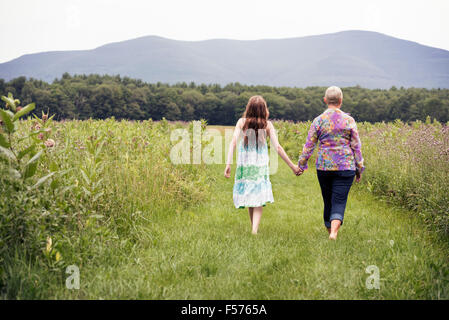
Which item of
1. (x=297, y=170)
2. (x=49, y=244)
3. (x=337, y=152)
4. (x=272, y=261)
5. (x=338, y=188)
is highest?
(x=337, y=152)

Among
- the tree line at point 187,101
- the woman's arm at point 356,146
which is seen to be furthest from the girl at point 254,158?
the tree line at point 187,101

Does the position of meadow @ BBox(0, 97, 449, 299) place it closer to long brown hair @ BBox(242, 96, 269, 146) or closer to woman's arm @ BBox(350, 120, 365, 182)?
woman's arm @ BBox(350, 120, 365, 182)

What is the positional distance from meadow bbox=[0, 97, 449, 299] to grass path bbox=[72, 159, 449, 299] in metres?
0.01

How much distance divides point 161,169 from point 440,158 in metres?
5.06

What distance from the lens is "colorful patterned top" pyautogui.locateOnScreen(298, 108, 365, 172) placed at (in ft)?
14.2

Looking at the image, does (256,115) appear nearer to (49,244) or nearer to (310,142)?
(310,142)

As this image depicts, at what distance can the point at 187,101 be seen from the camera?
6188 centimetres

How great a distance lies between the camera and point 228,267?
3.45 m

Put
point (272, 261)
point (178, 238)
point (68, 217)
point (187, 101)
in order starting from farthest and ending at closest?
1. point (187, 101)
2. point (178, 238)
3. point (272, 261)
4. point (68, 217)

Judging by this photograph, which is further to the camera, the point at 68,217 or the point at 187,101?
the point at 187,101

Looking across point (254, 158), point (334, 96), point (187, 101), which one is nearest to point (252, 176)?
point (254, 158)

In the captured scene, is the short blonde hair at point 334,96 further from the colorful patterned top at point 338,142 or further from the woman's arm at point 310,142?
the woman's arm at point 310,142

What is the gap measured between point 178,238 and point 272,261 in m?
1.28
